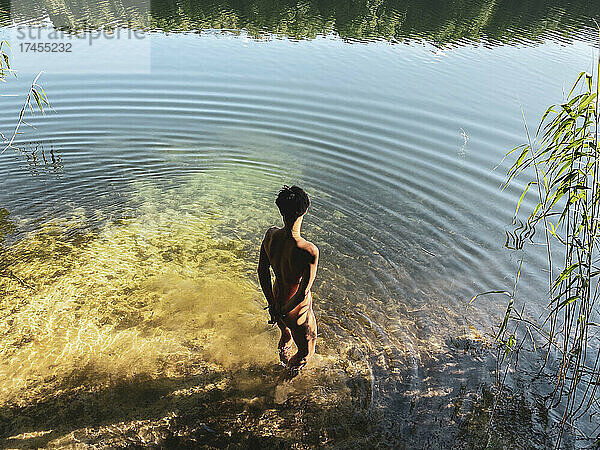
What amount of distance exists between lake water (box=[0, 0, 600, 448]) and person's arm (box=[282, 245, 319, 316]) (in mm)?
858

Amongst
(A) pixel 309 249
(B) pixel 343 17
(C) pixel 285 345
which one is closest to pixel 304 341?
(C) pixel 285 345

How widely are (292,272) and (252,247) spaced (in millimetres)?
2507

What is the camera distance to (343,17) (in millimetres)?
Result: 18594

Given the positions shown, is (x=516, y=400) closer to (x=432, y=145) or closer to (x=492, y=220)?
(x=492, y=220)

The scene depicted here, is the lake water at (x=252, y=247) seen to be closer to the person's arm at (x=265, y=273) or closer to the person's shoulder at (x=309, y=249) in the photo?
the person's arm at (x=265, y=273)

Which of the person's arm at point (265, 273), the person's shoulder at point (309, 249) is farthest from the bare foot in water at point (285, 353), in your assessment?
the person's shoulder at point (309, 249)

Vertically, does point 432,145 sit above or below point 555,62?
below

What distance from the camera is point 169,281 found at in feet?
18.1

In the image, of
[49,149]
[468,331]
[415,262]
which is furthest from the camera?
[49,149]

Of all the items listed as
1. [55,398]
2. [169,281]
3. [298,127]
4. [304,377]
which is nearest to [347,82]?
[298,127]

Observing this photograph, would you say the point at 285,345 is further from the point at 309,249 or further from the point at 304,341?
the point at 309,249

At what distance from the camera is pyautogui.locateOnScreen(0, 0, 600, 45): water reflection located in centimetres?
1652

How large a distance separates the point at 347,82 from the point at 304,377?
914 centimetres

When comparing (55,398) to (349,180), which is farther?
(349,180)
